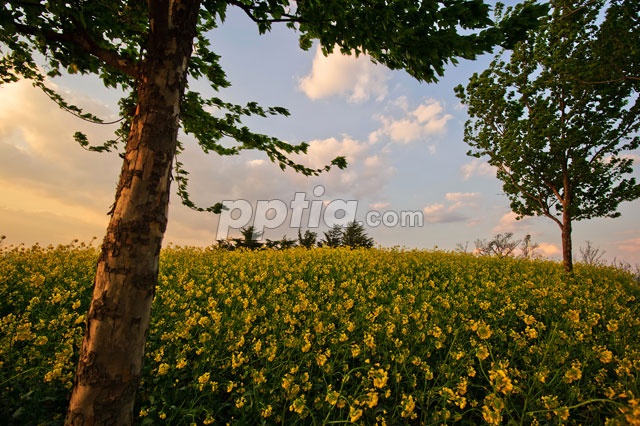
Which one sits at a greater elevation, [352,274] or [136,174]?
[136,174]

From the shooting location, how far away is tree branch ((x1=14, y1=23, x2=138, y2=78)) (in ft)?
9.41

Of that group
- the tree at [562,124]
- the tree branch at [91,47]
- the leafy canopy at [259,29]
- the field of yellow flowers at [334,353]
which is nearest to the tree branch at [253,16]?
the leafy canopy at [259,29]

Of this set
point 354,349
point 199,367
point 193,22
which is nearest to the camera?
point 193,22

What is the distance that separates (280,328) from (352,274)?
3.53 m

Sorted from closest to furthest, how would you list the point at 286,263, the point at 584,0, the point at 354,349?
the point at 354,349 < the point at 286,263 < the point at 584,0

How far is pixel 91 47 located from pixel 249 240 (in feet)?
61.6

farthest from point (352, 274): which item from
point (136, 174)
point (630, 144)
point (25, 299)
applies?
point (630, 144)

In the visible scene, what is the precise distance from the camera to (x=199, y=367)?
385 cm

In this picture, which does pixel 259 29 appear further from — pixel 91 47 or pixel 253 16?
pixel 91 47

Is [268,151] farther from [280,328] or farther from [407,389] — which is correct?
[407,389]

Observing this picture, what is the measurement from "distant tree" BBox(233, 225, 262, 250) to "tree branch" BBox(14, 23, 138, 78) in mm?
18004

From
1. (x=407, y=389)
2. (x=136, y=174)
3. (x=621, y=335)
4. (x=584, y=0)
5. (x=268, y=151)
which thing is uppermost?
(x=584, y=0)

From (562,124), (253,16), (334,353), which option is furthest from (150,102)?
(562,124)

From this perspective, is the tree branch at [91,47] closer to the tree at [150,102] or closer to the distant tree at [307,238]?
the tree at [150,102]
